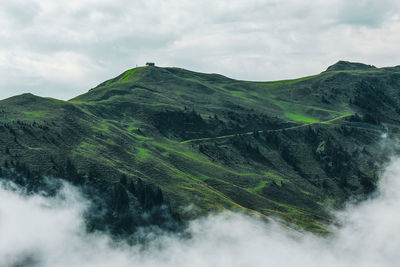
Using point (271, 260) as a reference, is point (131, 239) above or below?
above

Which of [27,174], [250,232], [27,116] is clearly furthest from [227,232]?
[27,116]

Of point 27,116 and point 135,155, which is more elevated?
point 27,116

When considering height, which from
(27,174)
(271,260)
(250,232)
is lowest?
(271,260)

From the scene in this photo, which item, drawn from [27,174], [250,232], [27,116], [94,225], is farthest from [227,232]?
[27,116]

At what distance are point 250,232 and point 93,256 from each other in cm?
5073

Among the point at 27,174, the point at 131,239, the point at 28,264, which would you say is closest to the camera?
the point at 28,264

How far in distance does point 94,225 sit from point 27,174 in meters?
30.1

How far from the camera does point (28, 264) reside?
413 feet

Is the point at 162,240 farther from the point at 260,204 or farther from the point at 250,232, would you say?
the point at 260,204

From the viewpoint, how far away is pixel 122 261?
436ft

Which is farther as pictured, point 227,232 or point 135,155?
point 135,155

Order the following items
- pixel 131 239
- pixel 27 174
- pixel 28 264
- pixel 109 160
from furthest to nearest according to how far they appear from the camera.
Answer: pixel 109 160, pixel 27 174, pixel 131 239, pixel 28 264

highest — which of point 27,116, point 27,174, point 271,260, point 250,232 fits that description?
point 27,116

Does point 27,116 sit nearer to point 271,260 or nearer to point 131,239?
point 131,239
